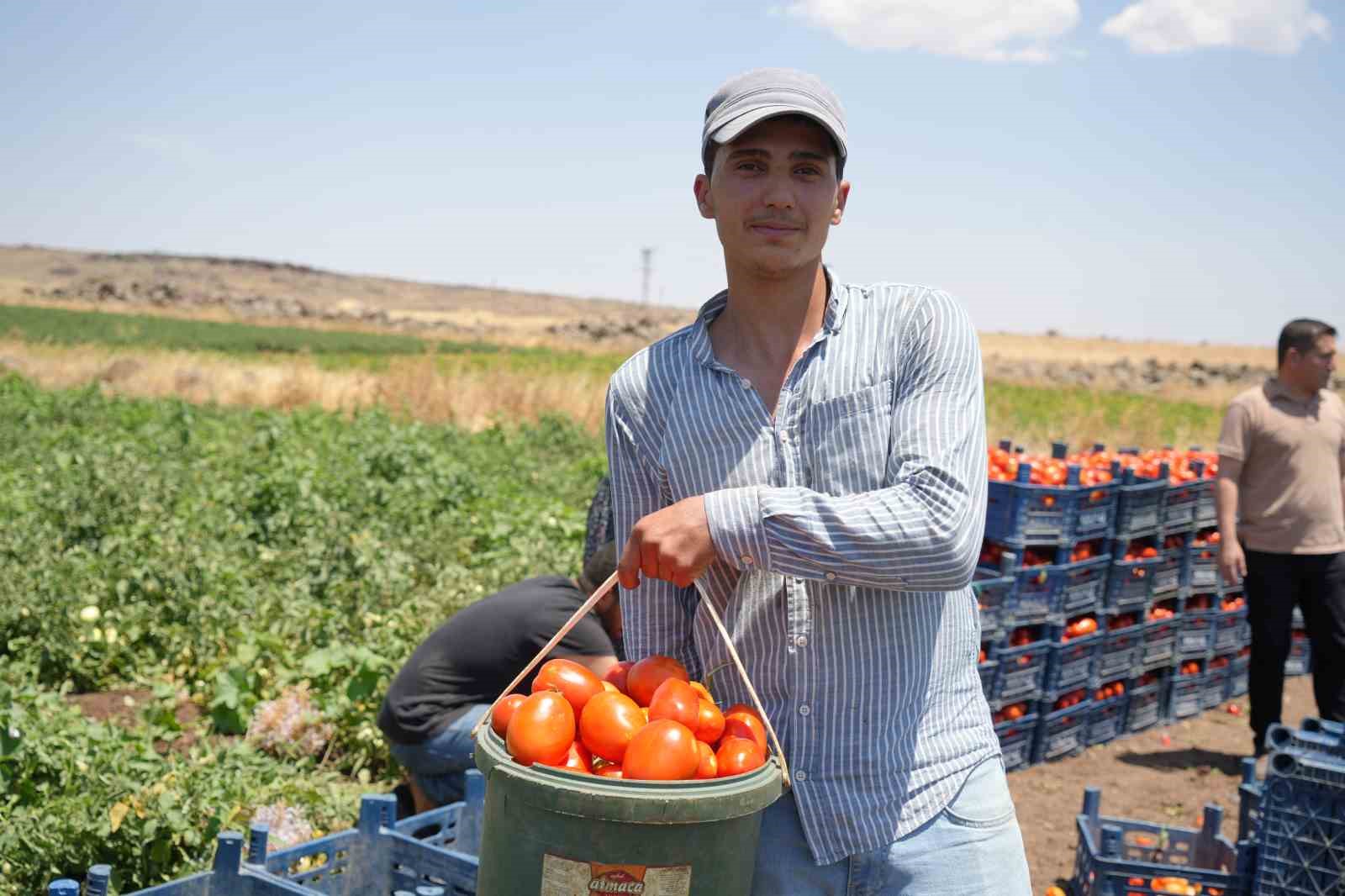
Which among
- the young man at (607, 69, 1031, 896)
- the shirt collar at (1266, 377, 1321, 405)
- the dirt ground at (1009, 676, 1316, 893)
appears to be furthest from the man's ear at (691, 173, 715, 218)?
the shirt collar at (1266, 377, 1321, 405)

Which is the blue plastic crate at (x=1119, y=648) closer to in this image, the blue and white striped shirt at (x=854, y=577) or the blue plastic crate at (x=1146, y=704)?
the blue plastic crate at (x=1146, y=704)

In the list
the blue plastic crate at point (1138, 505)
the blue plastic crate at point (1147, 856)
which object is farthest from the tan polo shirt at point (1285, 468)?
the blue plastic crate at point (1147, 856)

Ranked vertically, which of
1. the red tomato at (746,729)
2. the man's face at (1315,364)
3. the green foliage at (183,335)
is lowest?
the red tomato at (746,729)

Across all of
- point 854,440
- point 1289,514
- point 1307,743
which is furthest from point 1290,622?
point 854,440

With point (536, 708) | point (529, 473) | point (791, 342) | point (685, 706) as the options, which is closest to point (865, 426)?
point (791, 342)

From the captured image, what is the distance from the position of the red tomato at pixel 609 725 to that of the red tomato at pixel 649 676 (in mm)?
98

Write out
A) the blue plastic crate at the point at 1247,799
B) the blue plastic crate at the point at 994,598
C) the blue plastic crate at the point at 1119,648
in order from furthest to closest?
1. the blue plastic crate at the point at 1119,648
2. the blue plastic crate at the point at 994,598
3. the blue plastic crate at the point at 1247,799

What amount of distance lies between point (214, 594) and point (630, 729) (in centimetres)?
539

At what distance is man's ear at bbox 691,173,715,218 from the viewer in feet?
6.92

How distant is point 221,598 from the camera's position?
21.5 feet

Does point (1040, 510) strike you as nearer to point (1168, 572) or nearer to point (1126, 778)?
point (1168, 572)

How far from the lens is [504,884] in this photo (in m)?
1.71

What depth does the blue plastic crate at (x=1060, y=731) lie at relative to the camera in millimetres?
6426

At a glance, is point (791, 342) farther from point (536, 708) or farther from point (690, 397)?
point (536, 708)
